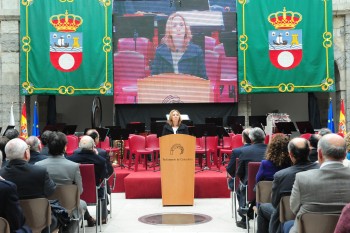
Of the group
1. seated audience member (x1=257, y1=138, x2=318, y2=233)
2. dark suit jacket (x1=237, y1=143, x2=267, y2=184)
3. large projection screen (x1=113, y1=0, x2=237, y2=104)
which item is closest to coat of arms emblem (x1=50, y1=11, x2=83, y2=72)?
large projection screen (x1=113, y1=0, x2=237, y2=104)

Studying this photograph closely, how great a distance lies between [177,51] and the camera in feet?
46.3

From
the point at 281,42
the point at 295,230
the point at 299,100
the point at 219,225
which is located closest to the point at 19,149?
the point at 295,230

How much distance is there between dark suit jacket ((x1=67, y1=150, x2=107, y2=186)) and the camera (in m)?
5.98

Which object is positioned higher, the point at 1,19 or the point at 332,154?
the point at 1,19

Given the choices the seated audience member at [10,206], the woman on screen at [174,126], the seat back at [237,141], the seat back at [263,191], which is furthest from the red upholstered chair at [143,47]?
the seated audience member at [10,206]

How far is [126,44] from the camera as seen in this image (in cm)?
1411

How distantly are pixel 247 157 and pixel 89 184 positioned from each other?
6.27 feet

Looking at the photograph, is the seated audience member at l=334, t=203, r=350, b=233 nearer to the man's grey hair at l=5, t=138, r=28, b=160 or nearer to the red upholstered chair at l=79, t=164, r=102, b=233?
the man's grey hair at l=5, t=138, r=28, b=160

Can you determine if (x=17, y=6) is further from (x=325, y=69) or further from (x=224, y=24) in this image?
(x=325, y=69)

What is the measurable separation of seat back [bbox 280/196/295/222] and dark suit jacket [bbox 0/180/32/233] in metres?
2.07

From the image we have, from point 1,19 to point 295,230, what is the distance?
1323cm

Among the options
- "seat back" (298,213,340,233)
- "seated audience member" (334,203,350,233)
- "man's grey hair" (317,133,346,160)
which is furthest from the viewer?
"man's grey hair" (317,133,346,160)

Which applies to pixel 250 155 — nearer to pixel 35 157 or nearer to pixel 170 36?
pixel 35 157

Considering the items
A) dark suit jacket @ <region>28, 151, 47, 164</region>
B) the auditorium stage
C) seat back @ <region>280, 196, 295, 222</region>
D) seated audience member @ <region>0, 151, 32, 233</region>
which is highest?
dark suit jacket @ <region>28, 151, 47, 164</region>
